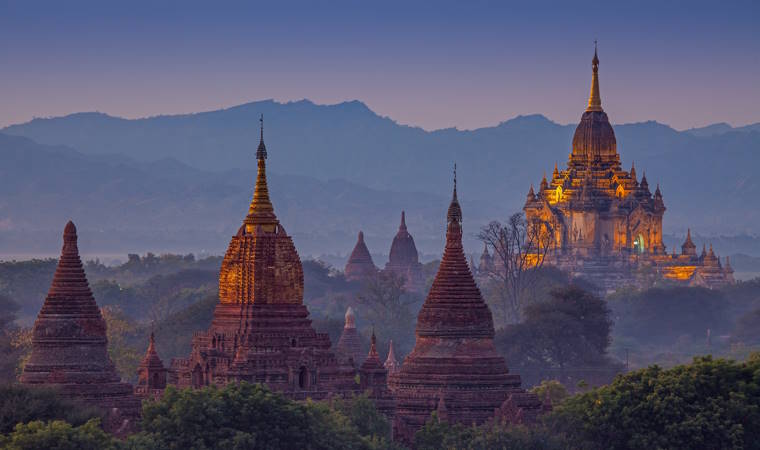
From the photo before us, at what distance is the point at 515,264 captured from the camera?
147 meters

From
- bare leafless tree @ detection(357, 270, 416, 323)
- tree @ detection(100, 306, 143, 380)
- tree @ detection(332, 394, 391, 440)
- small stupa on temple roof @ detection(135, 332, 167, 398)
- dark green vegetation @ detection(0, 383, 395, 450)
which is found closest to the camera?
dark green vegetation @ detection(0, 383, 395, 450)

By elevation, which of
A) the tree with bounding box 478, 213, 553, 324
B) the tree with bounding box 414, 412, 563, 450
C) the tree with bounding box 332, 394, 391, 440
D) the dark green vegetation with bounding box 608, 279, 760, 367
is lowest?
the tree with bounding box 414, 412, 563, 450

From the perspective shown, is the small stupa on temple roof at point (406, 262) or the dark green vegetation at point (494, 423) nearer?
the dark green vegetation at point (494, 423)

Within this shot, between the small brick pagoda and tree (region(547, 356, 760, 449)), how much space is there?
6.67 meters

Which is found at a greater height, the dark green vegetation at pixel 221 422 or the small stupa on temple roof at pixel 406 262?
the small stupa on temple roof at pixel 406 262

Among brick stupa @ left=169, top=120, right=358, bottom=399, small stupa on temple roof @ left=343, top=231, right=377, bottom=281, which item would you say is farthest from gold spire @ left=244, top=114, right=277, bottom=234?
small stupa on temple roof @ left=343, top=231, right=377, bottom=281

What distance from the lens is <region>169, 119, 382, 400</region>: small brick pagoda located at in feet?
216

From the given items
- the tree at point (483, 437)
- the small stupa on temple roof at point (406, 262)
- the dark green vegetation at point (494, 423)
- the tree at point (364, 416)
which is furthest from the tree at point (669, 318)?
the tree at point (483, 437)

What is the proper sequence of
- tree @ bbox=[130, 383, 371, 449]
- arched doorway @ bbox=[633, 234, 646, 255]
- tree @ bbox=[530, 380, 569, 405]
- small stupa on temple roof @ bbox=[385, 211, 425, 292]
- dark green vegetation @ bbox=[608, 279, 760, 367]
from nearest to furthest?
tree @ bbox=[130, 383, 371, 449] < tree @ bbox=[530, 380, 569, 405] < dark green vegetation @ bbox=[608, 279, 760, 367] < arched doorway @ bbox=[633, 234, 646, 255] < small stupa on temple roof @ bbox=[385, 211, 425, 292]

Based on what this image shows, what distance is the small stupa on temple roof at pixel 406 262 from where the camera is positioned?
17288cm

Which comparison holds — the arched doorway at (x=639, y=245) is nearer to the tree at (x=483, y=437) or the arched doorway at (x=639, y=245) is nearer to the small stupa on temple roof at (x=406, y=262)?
the small stupa on temple roof at (x=406, y=262)

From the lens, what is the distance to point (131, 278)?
19962 centimetres

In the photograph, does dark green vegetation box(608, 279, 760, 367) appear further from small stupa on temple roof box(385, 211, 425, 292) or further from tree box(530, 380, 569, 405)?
tree box(530, 380, 569, 405)

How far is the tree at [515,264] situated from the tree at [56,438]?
88474 millimetres
